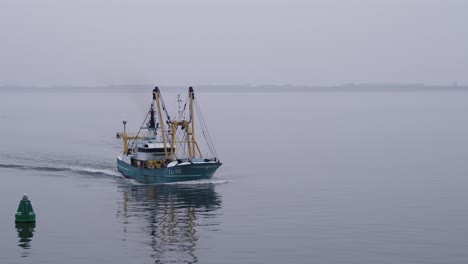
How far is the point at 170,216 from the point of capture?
2611 inches

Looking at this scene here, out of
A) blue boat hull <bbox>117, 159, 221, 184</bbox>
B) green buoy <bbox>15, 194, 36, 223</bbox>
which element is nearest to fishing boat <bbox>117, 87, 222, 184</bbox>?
blue boat hull <bbox>117, 159, 221, 184</bbox>

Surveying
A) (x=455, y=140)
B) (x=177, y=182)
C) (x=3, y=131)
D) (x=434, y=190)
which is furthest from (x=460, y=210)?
(x=3, y=131)

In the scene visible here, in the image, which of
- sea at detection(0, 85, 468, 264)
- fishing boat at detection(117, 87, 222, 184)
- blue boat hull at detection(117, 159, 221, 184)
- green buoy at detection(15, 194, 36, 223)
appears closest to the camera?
sea at detection(0, 85, 468, 264)

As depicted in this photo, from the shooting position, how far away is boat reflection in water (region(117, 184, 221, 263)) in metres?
53.7

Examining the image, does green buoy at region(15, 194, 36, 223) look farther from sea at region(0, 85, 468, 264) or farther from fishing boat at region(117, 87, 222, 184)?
fishing boat at region(117, 87, 222, 184)

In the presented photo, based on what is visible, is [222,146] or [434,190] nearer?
[434,190]

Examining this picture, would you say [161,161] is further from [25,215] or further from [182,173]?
[25,215]

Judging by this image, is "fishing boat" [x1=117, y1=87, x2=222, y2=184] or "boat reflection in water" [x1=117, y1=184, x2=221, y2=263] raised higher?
"fishing boat" [x1=117, y1=87, x2=222, y2=184]

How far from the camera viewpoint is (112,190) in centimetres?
8188

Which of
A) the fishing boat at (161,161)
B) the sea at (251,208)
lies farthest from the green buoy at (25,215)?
the fishing boat at (161,161)

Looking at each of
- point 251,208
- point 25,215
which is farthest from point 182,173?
point 25,215

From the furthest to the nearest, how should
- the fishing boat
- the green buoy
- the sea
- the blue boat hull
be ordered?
the fishing boat < the blue boat hull < the green buoy < the sea

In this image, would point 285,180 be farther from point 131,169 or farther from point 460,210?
point 460,210

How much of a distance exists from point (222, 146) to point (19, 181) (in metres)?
52.0
